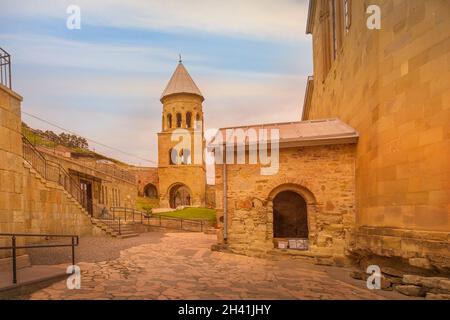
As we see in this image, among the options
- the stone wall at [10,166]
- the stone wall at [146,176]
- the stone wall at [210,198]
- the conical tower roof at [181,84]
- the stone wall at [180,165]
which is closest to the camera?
the stone wall at [10,166]

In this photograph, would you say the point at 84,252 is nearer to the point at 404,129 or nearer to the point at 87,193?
the point at 404,129

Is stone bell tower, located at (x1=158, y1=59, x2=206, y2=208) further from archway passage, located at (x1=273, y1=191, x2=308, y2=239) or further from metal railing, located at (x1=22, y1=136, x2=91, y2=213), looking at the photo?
archway passage, located at (x1=273, y1=191, x2=308, y2=239)

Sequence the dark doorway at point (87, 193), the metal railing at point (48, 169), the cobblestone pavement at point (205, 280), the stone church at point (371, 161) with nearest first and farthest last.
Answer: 1. the cobblestone pavement at point (205, 280)
2. the stone church at point (371, 161)
3. the metal railing at point (48, 169)
4. the dark doorway at point (87, 193)

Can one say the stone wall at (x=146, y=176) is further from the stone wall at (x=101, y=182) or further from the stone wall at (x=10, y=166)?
the stone wall at (x=10, y=166)

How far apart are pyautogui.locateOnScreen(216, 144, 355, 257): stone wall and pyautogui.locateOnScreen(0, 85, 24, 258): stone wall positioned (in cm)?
574

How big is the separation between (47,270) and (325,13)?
47.0 feet

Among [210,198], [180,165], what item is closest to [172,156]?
[180,165]

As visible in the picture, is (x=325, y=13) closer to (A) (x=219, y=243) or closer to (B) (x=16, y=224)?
(A) (x=219, y=243)

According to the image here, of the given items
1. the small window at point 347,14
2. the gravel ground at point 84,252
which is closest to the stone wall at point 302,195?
the gravel ground at point 84,252

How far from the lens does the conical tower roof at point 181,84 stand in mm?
36281

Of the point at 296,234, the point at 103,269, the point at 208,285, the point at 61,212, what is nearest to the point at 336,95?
the point at 296,234

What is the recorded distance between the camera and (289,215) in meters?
14.6

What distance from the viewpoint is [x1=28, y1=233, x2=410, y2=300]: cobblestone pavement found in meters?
5.99

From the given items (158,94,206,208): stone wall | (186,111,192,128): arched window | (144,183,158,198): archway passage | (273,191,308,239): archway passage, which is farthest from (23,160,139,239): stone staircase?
(144,183,158,198): archway passage
